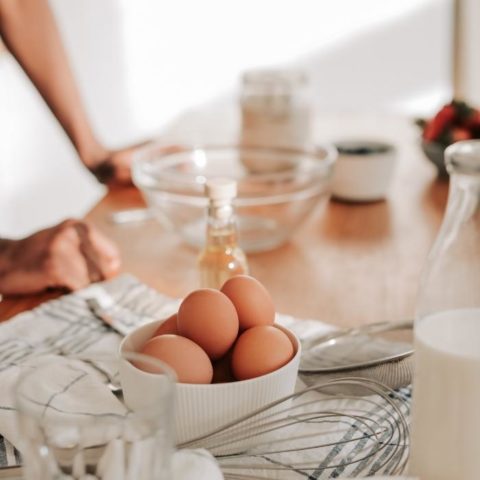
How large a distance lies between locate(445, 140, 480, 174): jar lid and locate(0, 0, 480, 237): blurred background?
253 centimetres

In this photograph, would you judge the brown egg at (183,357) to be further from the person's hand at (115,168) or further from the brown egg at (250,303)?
the person's hand at (115,168)

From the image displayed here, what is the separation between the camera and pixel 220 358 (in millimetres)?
664

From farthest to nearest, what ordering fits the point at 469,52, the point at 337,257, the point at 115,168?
the point at 469,52 < the point at 115,168 < the point at 337,257

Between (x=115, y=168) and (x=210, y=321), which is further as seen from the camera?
(x=115, y=168)

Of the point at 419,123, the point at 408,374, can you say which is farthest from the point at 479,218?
the point at 419,123

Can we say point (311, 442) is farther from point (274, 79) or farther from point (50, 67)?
point (50, 67)

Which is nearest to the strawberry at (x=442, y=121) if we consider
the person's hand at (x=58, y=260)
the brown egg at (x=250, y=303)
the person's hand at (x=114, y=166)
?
the person's hand at (x=114, y=166)

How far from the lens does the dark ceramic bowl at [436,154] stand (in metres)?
1.43

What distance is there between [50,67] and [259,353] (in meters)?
1.07

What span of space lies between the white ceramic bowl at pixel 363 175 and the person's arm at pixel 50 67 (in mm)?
369

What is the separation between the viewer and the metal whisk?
61 centimetres

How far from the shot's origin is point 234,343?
2.17 ft

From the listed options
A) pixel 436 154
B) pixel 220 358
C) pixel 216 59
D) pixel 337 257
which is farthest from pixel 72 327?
pixel 216 59

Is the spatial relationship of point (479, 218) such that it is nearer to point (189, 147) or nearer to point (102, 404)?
point (102, 404)
